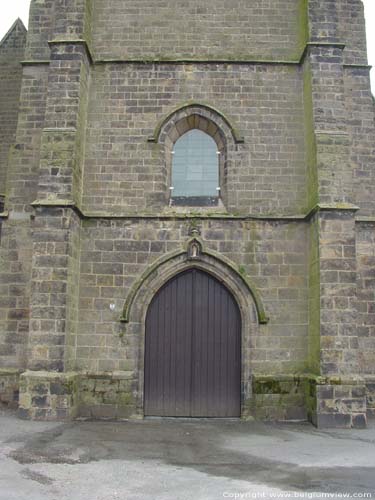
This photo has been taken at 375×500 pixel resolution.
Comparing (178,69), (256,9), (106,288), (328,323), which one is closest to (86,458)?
(106,288)

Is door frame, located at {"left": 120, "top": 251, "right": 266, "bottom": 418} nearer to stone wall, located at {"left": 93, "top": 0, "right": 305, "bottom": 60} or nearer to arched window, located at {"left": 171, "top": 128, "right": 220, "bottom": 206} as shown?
arched window, located at {"left": 171, "top": 128, "right": 220, "bottom": 206}

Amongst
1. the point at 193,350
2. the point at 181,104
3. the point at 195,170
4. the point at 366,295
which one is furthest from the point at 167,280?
the point at 366,295

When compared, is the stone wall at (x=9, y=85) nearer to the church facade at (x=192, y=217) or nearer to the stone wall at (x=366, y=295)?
the church facade at (x=192, y=217)

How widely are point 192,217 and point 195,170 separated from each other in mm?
1295

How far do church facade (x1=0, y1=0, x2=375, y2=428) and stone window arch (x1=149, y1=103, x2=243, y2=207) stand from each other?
4cm

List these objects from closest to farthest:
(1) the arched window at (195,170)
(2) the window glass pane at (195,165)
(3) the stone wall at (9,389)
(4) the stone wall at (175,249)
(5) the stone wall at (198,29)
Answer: (4) the stone wall at (175,249) → (3) the stone wall at (9,389) → (1) the arched window at (195,170) → (2) the window glass pane at (195,165) → (5) the stone wall at (198,29)

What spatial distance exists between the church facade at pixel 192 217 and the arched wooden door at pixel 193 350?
3 centimetres

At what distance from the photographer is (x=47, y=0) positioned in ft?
41.6

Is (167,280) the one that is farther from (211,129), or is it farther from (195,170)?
(211,129)

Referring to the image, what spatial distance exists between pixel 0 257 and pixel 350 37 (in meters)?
9.32

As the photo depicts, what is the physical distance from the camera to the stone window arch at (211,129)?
11516 mm

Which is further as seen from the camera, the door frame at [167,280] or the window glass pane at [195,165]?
the window glass pane at [195,165]

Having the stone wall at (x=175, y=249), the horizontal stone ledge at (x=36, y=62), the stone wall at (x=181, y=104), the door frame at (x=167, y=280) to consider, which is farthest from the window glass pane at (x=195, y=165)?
the horizontal stone ledge at (x=36, y=62)

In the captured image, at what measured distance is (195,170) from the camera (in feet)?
38.9
